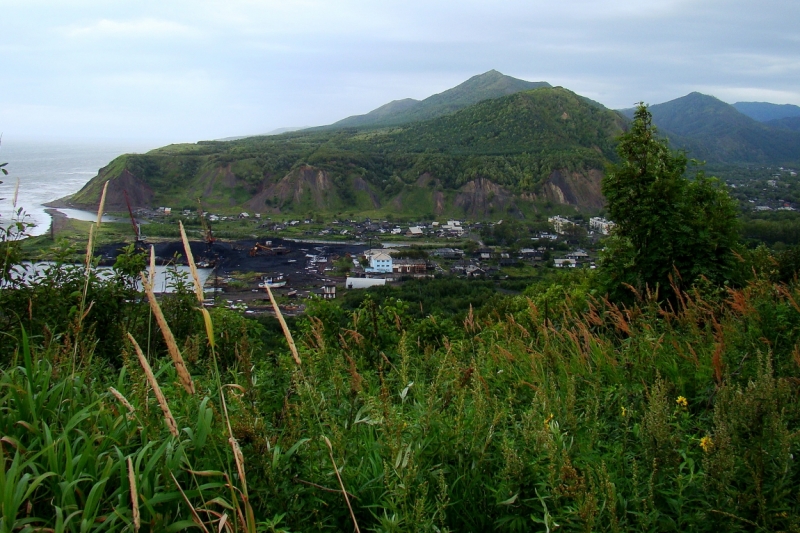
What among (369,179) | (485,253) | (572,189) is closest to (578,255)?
(485,253)

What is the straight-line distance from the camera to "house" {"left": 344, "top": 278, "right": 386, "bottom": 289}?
96.7ft

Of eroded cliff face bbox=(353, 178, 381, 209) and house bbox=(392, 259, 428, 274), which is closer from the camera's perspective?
house bbox=(392, 259, 428, 274)

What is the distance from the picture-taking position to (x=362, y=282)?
3077 cm

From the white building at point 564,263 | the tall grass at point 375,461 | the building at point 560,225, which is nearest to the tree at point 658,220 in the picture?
the tall grass at point 375,461

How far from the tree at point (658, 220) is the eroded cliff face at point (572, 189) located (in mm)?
69832

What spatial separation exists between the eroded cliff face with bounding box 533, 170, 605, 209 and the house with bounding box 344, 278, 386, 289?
51.8 m

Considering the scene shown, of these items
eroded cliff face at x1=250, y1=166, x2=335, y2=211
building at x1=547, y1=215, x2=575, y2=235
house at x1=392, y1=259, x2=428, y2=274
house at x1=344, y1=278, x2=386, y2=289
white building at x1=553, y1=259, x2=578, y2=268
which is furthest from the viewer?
eroded cliff face at x1=250, y1=166, x2=335, y2=211

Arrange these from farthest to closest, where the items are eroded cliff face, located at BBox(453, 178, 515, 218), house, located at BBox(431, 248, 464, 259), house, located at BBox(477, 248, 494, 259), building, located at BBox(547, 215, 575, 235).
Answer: eroded cliff face, located at BBox(453, 178, 515, 218) < building, located at BBox(547, 215, 575, 235) < house, located at BBox(477, 248, 494, 259) < house, located at BBox(431, 248, 464, 259)

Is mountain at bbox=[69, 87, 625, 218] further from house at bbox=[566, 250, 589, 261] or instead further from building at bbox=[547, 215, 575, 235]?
house at bbox=[566, 250, 589, 261]

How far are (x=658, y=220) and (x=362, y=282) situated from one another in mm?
22956

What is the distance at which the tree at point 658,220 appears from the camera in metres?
8.48

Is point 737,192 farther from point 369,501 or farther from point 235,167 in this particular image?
point 369,501

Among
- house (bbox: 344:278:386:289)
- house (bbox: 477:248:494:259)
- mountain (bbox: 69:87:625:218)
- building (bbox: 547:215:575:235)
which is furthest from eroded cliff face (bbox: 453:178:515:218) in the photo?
house (bbox: 344:278:386:289)

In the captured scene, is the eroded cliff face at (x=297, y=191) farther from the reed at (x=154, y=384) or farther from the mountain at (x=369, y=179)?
the reed at (x=154, y=384)
